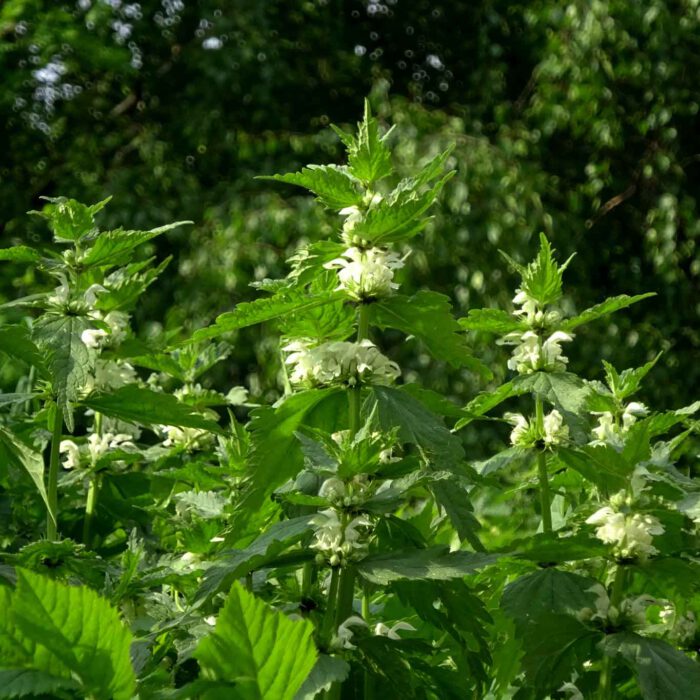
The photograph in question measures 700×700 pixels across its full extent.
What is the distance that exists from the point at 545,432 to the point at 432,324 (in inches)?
11.7

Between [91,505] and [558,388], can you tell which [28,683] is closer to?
[558,388]

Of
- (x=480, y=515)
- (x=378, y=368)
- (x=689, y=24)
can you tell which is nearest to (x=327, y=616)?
(x=378, y=368)

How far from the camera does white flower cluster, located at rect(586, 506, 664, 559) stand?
3.90ft

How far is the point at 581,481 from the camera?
147cm

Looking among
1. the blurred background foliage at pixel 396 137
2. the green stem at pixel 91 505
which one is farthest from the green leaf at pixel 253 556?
the blurred background foliage at pixel 396 137

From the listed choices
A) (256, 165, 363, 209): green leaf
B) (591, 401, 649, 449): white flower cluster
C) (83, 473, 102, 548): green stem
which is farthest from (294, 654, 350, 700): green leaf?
(83, 473, 102, 548): green stem

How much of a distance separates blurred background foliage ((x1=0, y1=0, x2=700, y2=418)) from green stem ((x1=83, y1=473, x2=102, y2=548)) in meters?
4.05

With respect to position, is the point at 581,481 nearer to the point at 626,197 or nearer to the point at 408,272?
the point at 408,272

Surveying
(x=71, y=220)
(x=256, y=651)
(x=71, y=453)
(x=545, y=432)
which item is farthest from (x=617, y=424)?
(x=256, y=651)

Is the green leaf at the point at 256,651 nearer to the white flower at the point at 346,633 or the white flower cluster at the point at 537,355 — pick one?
the white flower at the point at 346,633

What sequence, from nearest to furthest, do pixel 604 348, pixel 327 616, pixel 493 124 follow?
pixel 327 616
pixel 604 348
pixel 493 124

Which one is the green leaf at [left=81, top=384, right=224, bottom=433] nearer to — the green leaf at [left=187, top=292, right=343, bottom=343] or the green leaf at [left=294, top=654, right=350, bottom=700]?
the green leaf at [left=187, top=292, right=343, bottom=343]

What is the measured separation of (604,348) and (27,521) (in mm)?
5137

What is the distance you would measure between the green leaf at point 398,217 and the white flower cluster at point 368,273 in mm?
18
